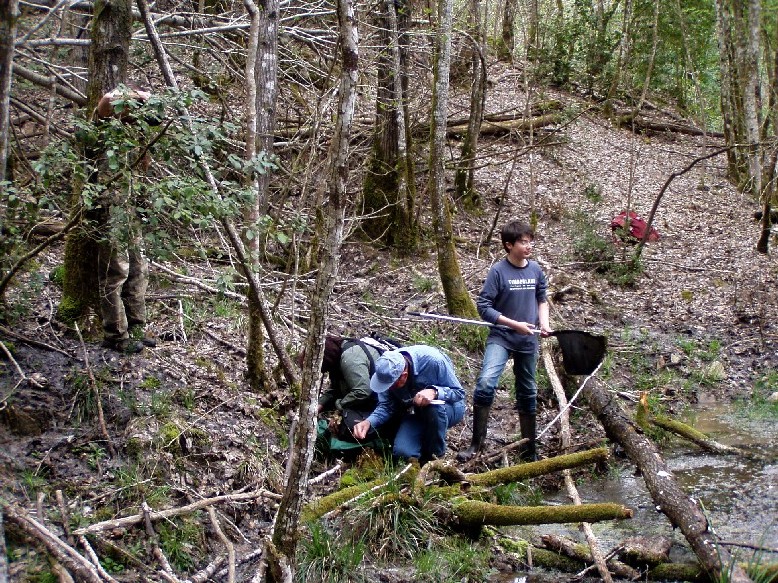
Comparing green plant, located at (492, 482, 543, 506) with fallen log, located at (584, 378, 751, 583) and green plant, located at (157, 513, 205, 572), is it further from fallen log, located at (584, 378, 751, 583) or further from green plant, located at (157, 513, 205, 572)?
green plant, located at (157, 513, 205, 572)

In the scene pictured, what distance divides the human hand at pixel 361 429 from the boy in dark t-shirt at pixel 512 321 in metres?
0.97

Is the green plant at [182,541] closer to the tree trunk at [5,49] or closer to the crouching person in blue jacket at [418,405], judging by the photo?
the crouching person in blue jacket at [418,405]

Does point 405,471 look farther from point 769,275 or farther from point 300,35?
point 769,275

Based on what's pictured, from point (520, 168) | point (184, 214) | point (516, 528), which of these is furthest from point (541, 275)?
point (520, 168)

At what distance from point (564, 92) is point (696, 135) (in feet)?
12.4

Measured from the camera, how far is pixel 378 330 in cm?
893

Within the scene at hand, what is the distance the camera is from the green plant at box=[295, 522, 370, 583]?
4.39 m

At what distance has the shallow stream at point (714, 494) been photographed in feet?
16.8

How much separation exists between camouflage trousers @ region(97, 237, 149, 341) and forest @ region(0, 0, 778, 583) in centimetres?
4

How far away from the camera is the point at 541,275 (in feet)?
21.2

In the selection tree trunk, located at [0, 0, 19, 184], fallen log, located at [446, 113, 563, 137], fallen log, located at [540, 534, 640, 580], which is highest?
tree trunk, located at [0, 0, 19, 184]

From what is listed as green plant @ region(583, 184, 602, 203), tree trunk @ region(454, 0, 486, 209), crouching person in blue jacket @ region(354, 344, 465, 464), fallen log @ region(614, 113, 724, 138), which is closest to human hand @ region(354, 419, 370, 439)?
crouching person in blue jacket @ region(354, 344, 465, 464)

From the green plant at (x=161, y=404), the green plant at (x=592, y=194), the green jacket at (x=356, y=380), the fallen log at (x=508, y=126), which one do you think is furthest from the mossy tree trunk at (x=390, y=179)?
the green plant at (x=161, y=404)

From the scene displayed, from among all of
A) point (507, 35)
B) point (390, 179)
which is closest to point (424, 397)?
point (390, 179)
